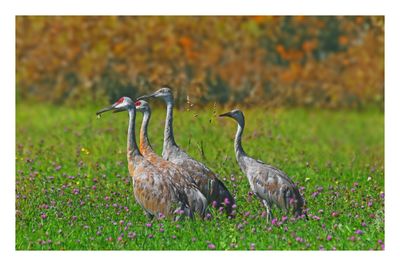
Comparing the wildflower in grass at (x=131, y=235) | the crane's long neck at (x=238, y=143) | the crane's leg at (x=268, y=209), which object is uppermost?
the crane's long neck at (x=238, y=143)

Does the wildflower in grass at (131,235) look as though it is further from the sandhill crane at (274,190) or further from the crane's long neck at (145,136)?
the sandhill crane at (274,190)

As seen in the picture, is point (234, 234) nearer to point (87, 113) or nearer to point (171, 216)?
point (171, 216)

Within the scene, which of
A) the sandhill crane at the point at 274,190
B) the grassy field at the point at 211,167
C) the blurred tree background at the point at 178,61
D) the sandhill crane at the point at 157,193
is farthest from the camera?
the blurred tree background at the point at 178,61

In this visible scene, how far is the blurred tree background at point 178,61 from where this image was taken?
17.7 metres

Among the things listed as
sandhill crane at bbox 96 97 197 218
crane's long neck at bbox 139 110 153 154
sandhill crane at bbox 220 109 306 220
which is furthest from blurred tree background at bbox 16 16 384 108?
sandhill crane at bbox 96 97 197 218

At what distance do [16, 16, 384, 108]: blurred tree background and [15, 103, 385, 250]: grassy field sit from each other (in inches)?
81.3

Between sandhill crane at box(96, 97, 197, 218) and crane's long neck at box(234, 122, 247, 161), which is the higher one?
crane's long neck at box(234, 122, 247, 161)

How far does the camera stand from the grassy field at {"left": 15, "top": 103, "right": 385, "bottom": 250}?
7922 millimetres

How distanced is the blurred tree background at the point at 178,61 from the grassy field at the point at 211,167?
2.07 m

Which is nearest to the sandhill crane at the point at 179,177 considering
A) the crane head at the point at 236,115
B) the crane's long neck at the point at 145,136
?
Answer: the crane's long neck at the point at 145,136

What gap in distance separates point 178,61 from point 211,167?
24.1ft

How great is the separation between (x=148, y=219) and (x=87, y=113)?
23.9ft

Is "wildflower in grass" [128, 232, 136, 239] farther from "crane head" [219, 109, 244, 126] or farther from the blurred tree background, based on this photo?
the blurred tree background

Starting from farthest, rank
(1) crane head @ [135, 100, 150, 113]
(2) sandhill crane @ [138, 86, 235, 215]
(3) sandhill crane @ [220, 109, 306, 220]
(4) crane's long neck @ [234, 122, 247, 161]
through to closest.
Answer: (1) crane head @ [135, 100, 150, 113]
(4) crane's long neck @ [234, 122, 247, 161]
(2) sandhill crane @ [138, 86, 235, 215]
(3) sandhill crane @ [220, 109, 306, 220]
